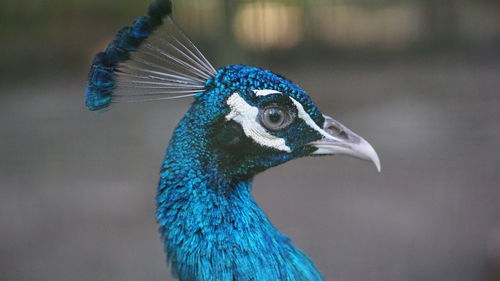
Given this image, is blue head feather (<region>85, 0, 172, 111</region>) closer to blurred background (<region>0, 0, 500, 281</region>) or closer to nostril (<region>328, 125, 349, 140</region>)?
nostril (<region>328, 125, 349, 140</region>)

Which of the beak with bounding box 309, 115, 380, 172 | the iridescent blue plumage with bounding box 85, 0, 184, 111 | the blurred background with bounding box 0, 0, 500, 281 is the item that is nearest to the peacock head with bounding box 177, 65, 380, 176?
the beak with bounding box 309, 115, 380, 172

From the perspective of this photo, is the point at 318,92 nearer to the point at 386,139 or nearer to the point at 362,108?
the point at 362,108

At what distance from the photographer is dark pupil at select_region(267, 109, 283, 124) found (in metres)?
0.84

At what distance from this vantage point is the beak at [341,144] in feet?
2.83

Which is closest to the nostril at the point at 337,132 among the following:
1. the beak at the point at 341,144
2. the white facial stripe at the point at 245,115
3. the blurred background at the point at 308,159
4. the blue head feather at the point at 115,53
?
the beak at the point at 341,144

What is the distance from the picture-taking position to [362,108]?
114 inches

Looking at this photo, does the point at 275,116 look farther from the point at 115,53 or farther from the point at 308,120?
the point at 115,53

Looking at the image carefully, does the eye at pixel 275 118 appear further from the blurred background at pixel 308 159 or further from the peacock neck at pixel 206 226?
the blurred background at pixel 308 159

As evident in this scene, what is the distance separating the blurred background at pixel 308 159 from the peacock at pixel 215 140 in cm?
99

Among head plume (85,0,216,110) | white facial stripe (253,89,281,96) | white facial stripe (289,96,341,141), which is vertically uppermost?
head plume (85,0,216,110)

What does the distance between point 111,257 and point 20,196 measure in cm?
60

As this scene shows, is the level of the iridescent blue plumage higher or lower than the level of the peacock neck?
higher

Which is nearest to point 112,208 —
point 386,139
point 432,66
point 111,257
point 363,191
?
point 111,257

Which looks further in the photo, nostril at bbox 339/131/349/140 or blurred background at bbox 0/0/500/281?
blurred background at bbox 0/0/500/281
